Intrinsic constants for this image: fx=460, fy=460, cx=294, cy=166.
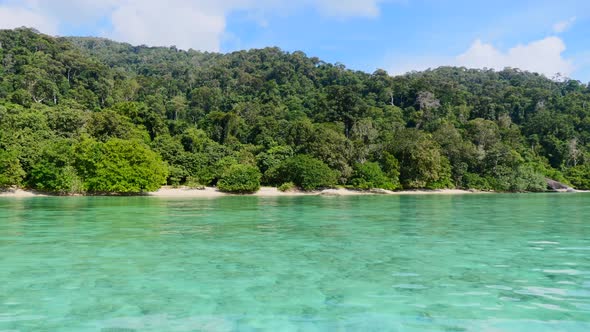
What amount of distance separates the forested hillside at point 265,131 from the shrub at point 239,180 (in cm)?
17

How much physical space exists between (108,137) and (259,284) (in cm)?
5358

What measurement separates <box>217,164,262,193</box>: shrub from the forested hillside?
0.17m

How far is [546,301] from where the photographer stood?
763 centimetres

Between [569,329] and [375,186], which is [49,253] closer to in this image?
[569,329]

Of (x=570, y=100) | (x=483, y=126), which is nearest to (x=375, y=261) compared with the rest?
(x=483, y=126)

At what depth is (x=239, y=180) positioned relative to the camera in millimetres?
53250

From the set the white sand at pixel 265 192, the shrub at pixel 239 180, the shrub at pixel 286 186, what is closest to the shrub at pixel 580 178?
the white sand at pixel 265 192

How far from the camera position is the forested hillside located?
49625mm

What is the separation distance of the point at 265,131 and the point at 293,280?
62150 mm

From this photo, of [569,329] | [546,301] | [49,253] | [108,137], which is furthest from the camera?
[108,137]

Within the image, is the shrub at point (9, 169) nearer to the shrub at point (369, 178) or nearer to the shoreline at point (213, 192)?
the shoreline at point (213, 192)

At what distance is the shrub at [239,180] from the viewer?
174 ft

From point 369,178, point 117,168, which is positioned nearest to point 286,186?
point 369,178

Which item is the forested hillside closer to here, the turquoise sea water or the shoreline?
the shoreline
